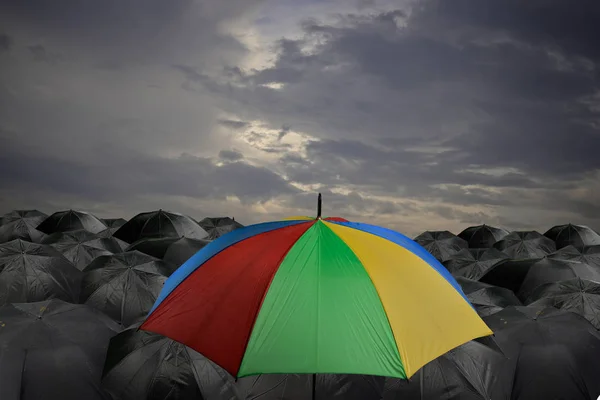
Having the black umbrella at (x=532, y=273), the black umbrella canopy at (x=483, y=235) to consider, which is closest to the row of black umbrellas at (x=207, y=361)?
the black umbrella at (x=532, y=273)

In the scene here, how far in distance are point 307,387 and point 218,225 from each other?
66.6 feet

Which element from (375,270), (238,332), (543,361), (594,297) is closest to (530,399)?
(543,361)

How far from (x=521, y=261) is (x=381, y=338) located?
47.2 ft

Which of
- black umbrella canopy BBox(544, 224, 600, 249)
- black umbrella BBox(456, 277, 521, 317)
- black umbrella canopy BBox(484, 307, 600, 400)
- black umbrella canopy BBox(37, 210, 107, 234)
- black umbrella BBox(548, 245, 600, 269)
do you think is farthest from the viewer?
black umbrella canopy BBox(544, 224, 600, 249)

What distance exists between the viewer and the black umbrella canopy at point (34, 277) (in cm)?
1455

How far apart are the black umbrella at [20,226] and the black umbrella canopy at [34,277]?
10.5 meters

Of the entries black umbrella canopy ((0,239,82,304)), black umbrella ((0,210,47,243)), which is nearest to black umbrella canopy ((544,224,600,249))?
black umbrella ((0,210,47,243))

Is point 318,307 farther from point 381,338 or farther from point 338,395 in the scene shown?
point 338,395

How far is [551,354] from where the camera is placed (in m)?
10.3

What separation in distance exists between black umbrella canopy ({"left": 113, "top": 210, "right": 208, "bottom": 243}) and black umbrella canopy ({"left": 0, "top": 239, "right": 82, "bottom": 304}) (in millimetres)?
11399

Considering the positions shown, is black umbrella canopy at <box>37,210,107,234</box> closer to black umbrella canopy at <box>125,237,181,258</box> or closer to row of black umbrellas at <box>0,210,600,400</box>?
black umbrella canopy at <box>125,237,181,258</box>

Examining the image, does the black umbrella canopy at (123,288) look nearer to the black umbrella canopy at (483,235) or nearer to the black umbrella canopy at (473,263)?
the black umbrella canopy at (473,263)

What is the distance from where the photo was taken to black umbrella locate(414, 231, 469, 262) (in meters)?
26.4

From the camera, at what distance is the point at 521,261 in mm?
18516
